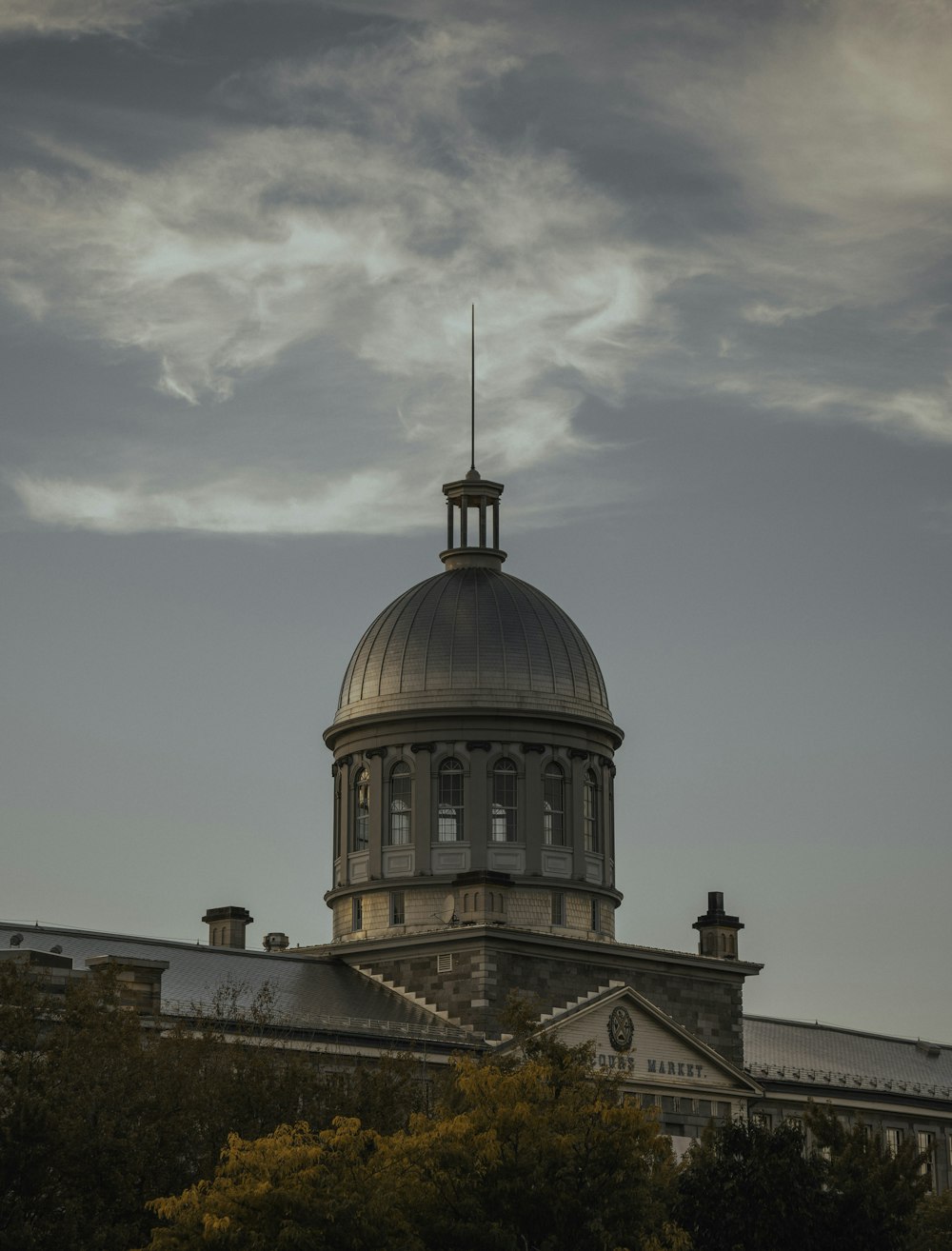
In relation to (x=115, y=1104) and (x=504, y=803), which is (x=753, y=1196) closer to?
(x=115, y=1104)

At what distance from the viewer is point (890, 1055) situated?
103 m

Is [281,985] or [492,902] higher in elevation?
[492,902]

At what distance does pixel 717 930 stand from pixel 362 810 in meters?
13.9

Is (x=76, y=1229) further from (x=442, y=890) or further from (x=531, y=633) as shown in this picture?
(x=531, y=633)

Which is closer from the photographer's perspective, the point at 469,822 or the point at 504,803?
the point at 469,822

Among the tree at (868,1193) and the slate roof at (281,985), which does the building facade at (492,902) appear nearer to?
the slate roof at (281,985)

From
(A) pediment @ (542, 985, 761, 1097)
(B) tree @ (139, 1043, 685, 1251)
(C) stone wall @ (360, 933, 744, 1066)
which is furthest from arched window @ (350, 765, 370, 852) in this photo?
(B) tree @ (139, 1043, 685, 1251)

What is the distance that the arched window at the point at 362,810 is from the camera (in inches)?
3492

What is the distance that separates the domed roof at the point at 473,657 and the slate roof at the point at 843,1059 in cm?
1440

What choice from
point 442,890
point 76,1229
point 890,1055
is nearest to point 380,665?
point 442,890

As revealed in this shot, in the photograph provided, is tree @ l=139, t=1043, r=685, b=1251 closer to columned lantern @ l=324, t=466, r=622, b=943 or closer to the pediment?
the pediment

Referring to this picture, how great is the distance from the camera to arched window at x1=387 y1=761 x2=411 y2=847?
8750cm

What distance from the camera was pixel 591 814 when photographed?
89.4 metres

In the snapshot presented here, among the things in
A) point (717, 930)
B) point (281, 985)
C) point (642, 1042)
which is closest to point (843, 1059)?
point (717, 930)
